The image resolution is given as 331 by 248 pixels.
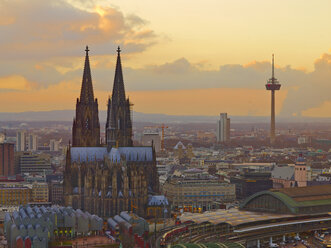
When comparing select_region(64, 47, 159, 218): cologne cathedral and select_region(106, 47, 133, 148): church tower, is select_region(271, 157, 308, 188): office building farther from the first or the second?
select_region(64, 47, 159, 218): cologne cathedral

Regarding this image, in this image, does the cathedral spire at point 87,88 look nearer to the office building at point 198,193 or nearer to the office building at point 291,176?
the office building at point 198,193

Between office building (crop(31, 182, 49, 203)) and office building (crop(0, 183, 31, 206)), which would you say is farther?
office building (crop(31, 182, 49, 203))

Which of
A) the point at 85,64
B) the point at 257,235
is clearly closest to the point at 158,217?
the point at 257,235

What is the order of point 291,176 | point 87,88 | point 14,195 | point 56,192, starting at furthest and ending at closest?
point 291,176, point 56,192, point 14,195, point 87,88

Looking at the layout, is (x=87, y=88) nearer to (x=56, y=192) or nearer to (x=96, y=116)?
(x=96, y=116)

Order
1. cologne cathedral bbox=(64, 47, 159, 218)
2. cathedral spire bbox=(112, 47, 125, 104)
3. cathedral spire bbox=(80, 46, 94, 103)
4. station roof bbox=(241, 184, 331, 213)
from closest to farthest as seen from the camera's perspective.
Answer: station roof bbox=(241, 184, 331, 213) → cologne cathedral bbox=(64, 47, 159, 218) → cathedral spire bbox=(112, 47, 125, 104) → cathedral spire bbox=(80, 46, 94, 103)

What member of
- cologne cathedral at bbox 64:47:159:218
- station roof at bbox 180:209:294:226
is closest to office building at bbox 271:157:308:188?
cologne cathedral at bbox 64:47:159:218

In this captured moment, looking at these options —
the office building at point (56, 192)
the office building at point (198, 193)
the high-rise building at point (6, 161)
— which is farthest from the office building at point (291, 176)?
the high-rise building at point (6, 161)

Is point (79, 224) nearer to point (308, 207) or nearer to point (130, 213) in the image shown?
point (130, 213)

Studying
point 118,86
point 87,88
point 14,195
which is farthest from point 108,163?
point 14,195
